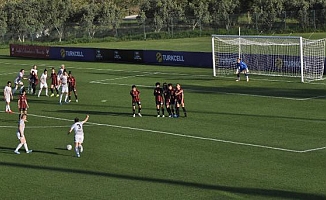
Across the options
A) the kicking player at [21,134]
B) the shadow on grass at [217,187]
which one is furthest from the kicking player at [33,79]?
Result: the shadow on grass at [217,187]

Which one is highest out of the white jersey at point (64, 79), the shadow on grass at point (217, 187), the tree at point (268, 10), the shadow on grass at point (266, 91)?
the tree at point (268, 10)

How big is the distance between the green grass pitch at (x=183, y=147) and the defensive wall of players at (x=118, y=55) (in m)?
14.7

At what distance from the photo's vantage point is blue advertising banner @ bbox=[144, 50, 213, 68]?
62481mm

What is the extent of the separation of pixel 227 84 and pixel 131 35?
54.6 metres

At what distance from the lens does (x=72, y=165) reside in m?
27.2

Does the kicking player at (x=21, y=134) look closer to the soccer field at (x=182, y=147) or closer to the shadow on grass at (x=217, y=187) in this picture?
the soccer field at (x=182, y=147)

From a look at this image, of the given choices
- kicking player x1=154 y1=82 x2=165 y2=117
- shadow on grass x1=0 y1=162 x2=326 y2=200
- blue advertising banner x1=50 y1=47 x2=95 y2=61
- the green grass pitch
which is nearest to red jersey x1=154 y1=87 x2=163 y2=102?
Result: kicking player x1=154 y1=82 x2=165 y2=117

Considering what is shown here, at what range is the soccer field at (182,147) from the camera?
23359 mm

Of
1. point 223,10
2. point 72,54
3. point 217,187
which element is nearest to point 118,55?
point 72,54

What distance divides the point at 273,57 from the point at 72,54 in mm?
28315

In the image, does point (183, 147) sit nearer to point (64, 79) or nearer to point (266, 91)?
point (64, 79)

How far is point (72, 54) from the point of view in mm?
76812

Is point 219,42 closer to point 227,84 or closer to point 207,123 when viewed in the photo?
point 227,84

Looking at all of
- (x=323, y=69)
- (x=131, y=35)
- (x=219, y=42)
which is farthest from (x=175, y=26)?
(x=323, y=69)
